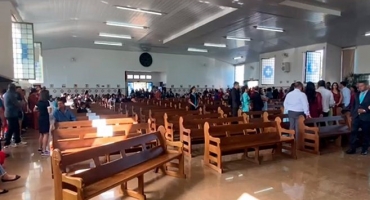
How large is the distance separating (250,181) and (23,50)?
8364mm

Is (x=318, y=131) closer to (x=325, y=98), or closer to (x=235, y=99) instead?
(x=325, y=98)

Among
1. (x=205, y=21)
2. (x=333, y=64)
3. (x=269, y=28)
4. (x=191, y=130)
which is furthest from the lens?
(x=333, y=64)

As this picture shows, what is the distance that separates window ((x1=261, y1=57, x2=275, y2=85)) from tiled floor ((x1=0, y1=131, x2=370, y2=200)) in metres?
11.9

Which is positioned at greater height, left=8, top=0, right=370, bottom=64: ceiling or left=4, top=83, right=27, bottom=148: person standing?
left=8, top=0, right=370, bottom=64: ceiling

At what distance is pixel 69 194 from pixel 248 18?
818 cm

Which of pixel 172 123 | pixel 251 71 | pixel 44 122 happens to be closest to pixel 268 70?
pixel 251 71

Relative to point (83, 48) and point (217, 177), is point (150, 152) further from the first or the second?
point (83, 48)

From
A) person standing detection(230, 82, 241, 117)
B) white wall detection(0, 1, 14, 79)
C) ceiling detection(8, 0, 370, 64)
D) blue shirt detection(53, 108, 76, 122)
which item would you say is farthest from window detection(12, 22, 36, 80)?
person standing detection(230, 82, 241, 117)

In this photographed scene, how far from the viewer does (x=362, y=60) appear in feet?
39.8

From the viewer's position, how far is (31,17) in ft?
29.7

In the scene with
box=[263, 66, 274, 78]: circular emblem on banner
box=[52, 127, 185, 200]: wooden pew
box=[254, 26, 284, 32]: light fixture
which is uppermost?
box=[254, 26, 284, 32]: light fixture

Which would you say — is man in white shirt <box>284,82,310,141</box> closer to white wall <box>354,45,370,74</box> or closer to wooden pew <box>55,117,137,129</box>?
wooden pew <box>55,117,137,129</box>

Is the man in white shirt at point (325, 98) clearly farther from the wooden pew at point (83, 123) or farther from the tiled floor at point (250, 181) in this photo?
the wooden pew at point (83, 123)

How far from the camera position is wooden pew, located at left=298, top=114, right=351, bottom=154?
17.2 ft
